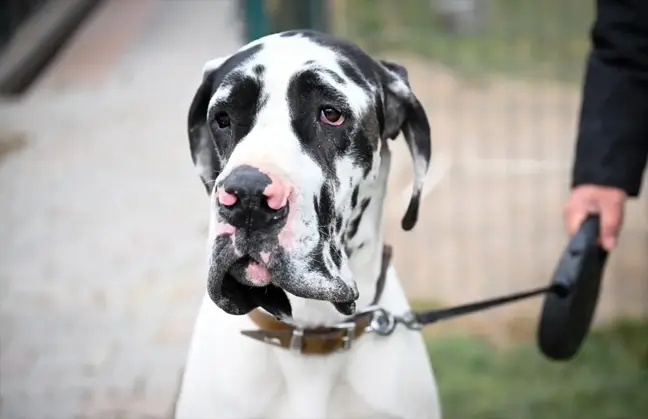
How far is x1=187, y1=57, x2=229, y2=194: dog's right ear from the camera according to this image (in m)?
2.20

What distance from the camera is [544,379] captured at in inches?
155

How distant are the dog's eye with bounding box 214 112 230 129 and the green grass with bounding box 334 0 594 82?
4853 millimetres

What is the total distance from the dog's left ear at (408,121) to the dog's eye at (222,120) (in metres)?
0.37

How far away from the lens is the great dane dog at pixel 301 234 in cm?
179

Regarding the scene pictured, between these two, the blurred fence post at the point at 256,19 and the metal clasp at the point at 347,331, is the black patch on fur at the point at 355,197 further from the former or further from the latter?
the blurred fence post at the point at 256,19

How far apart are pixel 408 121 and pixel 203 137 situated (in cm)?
46

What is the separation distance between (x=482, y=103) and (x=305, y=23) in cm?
270

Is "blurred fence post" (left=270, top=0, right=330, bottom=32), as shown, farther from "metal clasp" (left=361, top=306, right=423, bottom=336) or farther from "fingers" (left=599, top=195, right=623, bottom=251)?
"metal clasp" (left=361, top=306, right=423, bottom=336)

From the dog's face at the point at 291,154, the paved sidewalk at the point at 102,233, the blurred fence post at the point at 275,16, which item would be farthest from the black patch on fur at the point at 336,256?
the blurred fence post at the point at 275,16

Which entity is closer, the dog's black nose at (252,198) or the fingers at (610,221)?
the dog's black nose at (252,198)

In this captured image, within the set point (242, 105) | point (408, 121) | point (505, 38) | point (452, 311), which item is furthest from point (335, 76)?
point (505, 38)

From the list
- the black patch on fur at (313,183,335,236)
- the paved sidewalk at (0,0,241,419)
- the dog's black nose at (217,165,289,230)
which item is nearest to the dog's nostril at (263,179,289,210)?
the dog's black nose at (217,165,289,230)

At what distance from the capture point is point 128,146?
6.36 meters

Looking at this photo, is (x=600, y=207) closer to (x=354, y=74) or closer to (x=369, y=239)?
(x=369, y=239)
